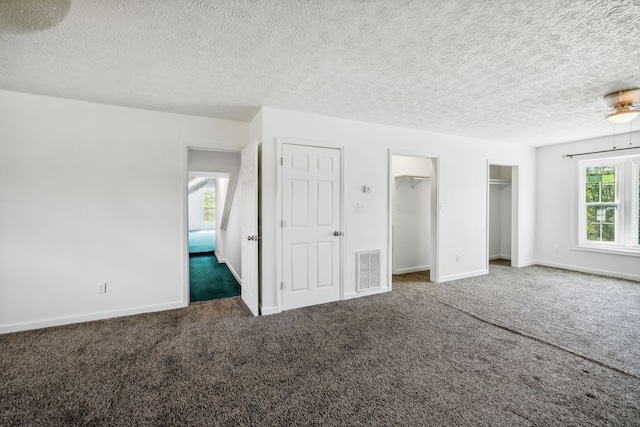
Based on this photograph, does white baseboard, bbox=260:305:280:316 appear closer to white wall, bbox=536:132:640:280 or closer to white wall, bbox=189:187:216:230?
white wall, bbox=536:132:640:280

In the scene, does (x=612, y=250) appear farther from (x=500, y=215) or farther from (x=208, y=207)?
(x=208, y=207)

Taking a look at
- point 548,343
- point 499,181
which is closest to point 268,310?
point 548,343

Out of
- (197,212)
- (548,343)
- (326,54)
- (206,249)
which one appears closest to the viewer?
(326,54)

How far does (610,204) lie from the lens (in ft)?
15.9

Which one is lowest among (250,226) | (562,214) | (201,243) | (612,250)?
(201,243)

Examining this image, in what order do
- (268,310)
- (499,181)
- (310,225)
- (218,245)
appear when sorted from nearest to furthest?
1. (268,310)
2. (310,225)
3. (499,181)
4. (218,245)

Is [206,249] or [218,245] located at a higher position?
[218,245]

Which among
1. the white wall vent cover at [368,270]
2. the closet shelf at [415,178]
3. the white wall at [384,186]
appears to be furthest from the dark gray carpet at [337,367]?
the closet shelf at [415,178]

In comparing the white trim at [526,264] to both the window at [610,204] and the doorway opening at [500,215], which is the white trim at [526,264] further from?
the window at [610,204]

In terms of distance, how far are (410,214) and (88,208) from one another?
4.81 metres

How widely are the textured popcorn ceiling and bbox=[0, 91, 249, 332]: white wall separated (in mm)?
278

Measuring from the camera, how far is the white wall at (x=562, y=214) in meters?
4.85

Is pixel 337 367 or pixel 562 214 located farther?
pixel 562 214

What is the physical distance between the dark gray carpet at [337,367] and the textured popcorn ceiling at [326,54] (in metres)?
2.38
